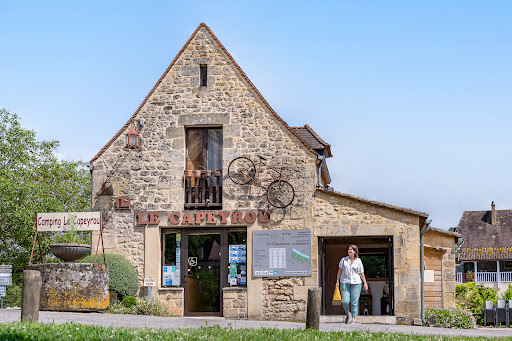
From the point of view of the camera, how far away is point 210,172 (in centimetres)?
1858

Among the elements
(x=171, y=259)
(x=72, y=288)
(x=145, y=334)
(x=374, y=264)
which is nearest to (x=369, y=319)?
(x=171, y=259)

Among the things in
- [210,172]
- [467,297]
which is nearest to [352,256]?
[210,172]

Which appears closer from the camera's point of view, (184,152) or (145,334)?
(145,334)

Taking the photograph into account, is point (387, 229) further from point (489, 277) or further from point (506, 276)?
point (489, 277)

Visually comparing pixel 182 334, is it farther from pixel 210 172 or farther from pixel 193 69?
pixel 193 69

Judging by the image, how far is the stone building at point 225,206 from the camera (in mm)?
17750

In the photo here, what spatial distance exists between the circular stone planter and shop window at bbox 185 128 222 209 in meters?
3.35

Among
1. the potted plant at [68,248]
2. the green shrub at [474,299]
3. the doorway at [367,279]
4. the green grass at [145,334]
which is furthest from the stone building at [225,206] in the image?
the green grass at [145,334]

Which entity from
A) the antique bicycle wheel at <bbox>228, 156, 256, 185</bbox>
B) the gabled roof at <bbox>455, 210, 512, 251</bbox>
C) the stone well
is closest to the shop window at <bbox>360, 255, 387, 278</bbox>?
the antique bicycle wheel at <bbox>228, 156, 256, 185</bbox>

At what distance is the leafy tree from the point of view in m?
27.1

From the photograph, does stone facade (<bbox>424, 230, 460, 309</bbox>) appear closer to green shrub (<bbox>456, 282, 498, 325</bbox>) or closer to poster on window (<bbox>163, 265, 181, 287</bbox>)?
green shrub (<bbox>456, 282, 498, 325</bbox>)

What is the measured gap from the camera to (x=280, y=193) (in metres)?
18.2

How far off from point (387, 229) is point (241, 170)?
3.88 metres

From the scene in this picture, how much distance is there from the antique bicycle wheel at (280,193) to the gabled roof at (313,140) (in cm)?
134
